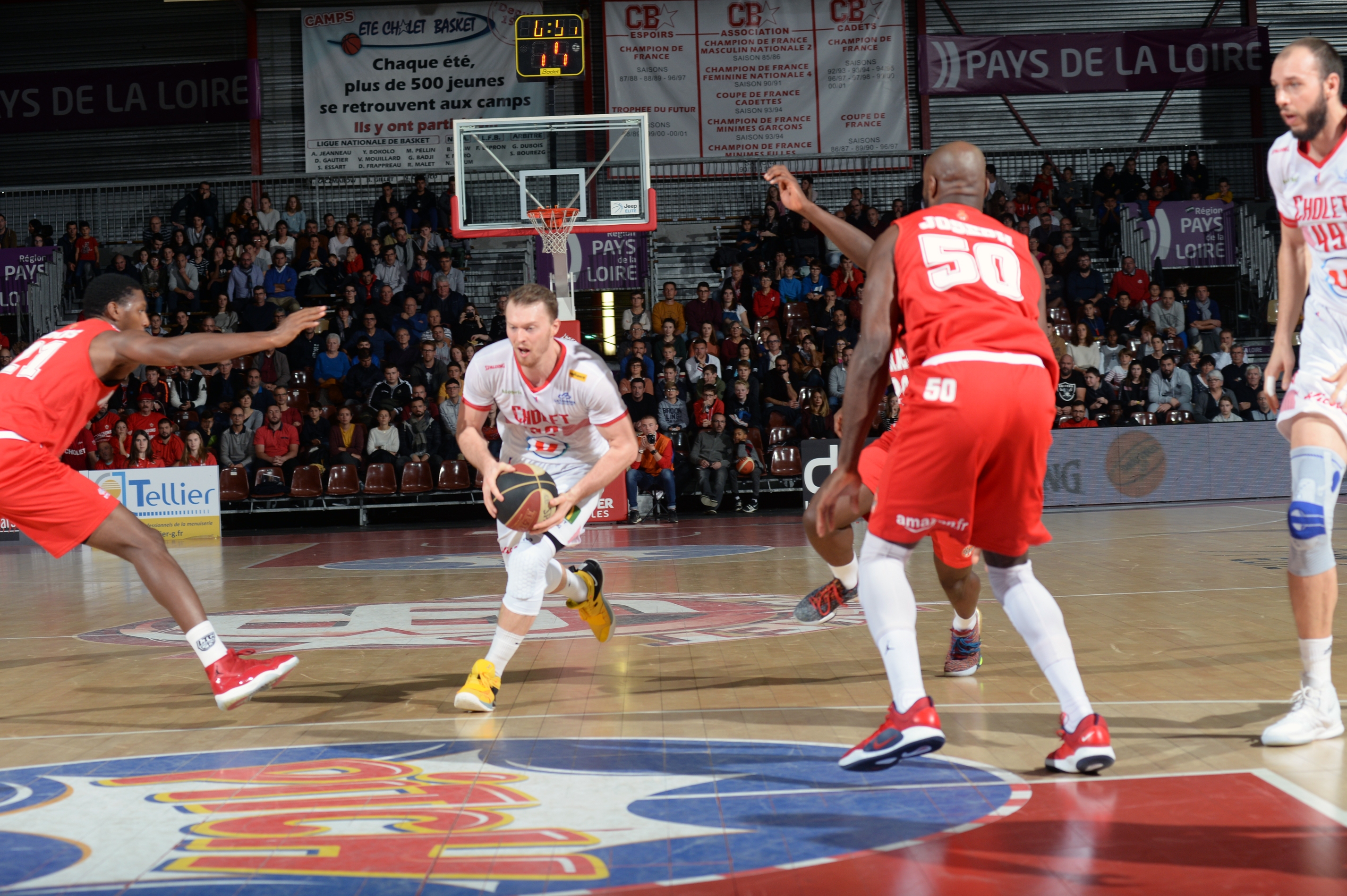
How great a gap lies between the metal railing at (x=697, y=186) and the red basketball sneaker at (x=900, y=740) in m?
19.1

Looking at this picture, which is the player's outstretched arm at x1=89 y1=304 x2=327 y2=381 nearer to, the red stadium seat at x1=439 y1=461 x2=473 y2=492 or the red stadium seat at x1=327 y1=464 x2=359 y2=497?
the red stadium seat at x1=439 y1=461 x2=473 y2=492

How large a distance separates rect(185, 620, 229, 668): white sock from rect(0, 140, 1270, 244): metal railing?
1805 cm

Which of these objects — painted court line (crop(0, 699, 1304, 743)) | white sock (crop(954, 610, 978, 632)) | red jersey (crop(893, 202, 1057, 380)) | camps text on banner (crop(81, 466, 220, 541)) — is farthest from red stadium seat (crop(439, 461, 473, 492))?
red jersey (crop(893, 202, 1057, 380))

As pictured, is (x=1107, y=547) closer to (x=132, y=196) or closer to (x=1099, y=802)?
(x=1099, y=802)

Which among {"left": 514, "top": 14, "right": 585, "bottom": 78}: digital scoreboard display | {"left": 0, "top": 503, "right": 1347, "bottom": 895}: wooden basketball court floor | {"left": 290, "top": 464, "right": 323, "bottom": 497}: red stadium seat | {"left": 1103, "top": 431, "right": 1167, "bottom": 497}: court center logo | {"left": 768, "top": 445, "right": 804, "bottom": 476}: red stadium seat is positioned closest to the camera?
{"left": 0, "top": 503, "right": 1347, "bottom": 895}: wooden basketball court floor

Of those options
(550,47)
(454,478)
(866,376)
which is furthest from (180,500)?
(866,376)

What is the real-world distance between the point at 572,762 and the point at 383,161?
806 inches

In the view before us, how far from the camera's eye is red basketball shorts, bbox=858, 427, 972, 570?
15.8ft

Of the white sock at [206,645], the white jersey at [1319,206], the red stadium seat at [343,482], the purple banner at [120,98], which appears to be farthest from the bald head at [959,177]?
the purple banner at [120,98]

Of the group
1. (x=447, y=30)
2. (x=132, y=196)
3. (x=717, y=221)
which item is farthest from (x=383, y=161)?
(x=717, y=221)

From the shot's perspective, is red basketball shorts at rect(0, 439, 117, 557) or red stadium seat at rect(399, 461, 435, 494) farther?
red stadium seat at rect(399, 461, 435, 494)

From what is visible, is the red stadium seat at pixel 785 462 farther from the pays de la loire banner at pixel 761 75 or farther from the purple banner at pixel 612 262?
the pays de la loire banner at pixel 761 75

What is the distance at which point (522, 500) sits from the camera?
494 centimetres

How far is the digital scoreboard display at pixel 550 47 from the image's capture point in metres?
15.5
